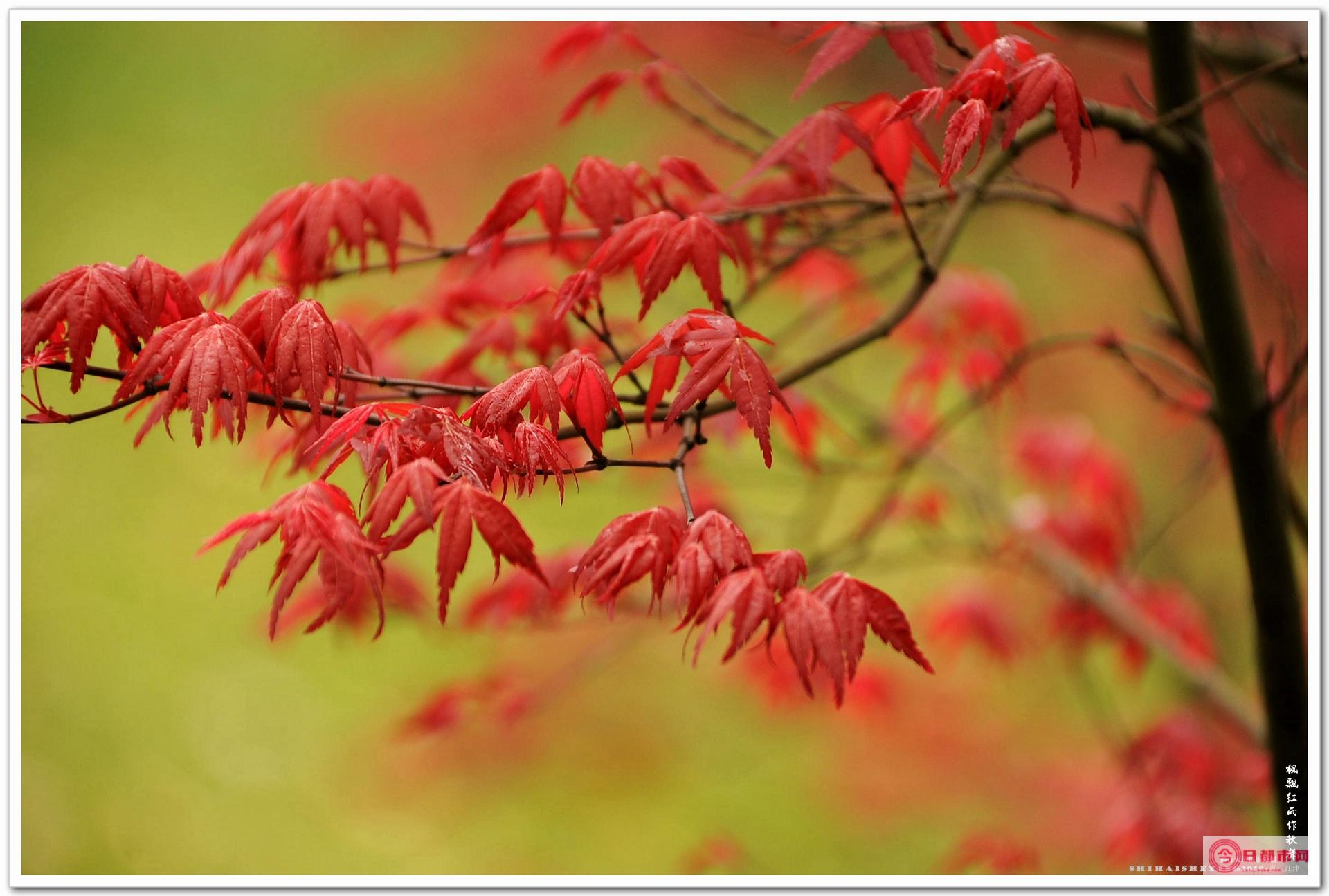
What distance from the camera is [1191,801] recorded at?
1.64m

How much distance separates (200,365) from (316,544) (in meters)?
0.20

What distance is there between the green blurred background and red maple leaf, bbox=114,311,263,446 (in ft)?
3.81

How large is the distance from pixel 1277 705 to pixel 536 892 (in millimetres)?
1034

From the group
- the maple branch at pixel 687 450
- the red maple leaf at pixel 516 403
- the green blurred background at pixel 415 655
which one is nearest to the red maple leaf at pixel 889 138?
the maple branch at pixel 687 450

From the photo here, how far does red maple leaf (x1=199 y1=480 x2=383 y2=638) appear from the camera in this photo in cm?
68

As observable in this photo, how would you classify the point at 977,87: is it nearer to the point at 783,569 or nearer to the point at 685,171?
the point at 685,171

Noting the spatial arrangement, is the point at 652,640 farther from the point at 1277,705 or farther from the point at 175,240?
the point at 175,240

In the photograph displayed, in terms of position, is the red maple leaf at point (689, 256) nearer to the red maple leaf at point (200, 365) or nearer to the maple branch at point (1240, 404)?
the red maple leaf at point (200, 365)

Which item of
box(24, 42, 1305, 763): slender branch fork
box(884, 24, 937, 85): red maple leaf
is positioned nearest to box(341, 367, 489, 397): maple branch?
box(24, 42, 1305, 763): slender branch fork

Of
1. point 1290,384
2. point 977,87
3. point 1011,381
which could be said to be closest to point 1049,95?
point 977,87

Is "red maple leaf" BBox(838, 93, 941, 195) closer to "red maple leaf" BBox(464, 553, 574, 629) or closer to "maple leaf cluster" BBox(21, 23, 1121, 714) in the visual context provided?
"maple leaf cluster" BBox(21, 23, 1121, 714)

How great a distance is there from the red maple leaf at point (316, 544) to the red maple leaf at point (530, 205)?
39cm

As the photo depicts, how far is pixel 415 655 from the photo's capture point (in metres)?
2.88

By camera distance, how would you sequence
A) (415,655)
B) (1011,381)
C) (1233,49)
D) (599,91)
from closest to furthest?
(599,91) < (1233,49) < (1011,381) < (415,655)
